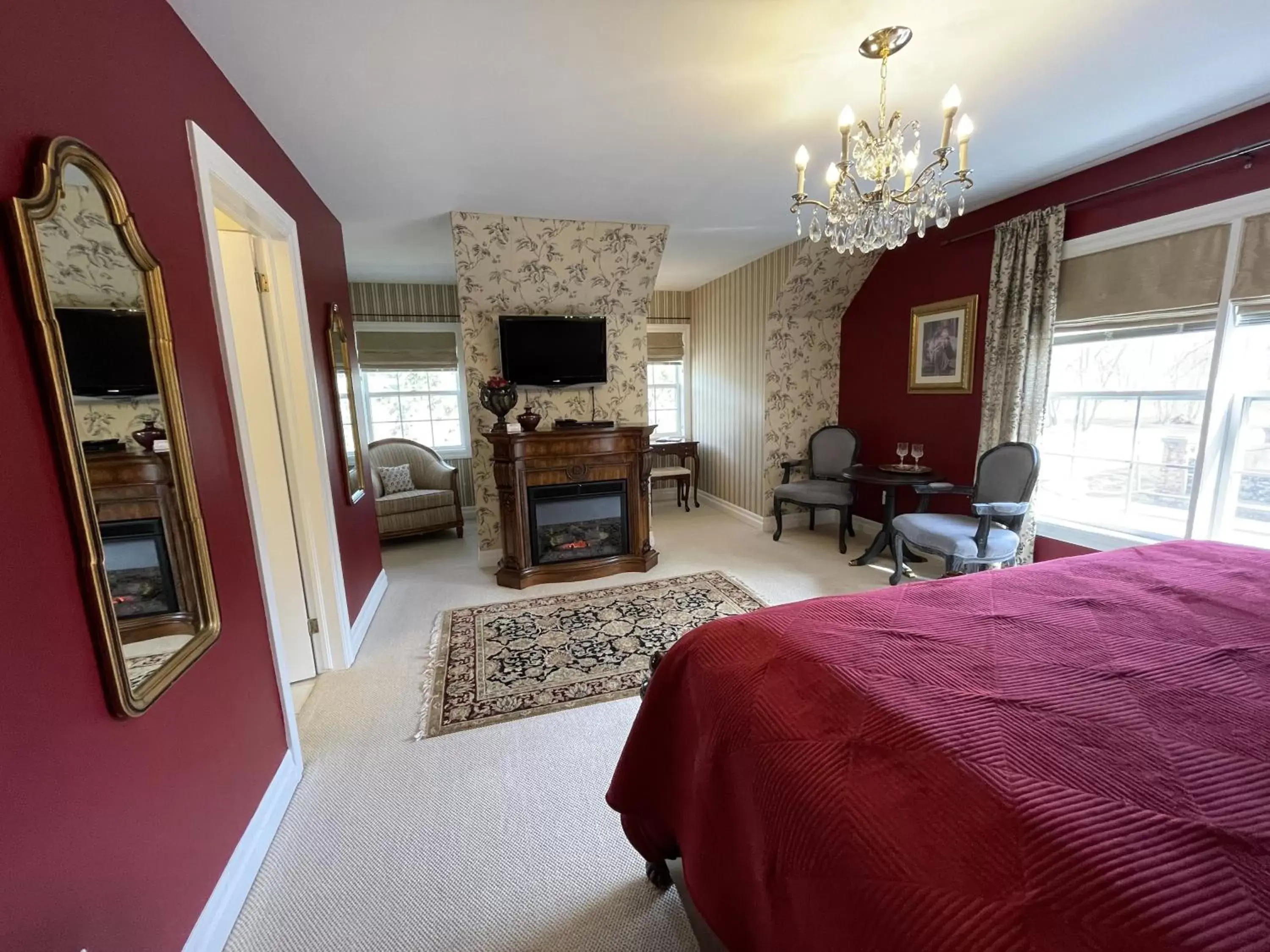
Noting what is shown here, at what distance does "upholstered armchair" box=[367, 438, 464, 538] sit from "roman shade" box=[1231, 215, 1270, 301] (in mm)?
5040

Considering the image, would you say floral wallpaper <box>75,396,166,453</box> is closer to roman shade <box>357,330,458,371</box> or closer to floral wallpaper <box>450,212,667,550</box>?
floral wallpaper <box>450,212,667,550</box>

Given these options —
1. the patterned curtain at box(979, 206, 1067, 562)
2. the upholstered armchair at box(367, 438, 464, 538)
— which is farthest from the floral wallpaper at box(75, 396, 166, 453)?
the patterned curtain at box(979, 206, 1067, 562)

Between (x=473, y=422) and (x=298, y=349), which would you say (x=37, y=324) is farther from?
(x=473, y=422)

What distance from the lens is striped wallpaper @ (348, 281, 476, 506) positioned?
4781 mm

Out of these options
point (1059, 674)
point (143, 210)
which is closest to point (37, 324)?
point (143, 210)

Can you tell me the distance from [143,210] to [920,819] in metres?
2.01

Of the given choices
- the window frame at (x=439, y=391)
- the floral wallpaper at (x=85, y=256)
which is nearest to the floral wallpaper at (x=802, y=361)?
the window frame at (x=439, y=391)

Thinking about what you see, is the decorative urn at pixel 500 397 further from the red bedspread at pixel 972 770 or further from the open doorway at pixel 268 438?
the red bedspread at pixel 972 770

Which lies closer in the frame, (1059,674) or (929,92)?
(1059,674)

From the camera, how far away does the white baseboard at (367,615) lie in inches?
102

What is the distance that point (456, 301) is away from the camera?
5074 millimetres

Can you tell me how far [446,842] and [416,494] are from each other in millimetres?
3346

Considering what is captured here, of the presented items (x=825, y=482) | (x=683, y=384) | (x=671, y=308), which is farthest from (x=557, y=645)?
(x=671, y=308)

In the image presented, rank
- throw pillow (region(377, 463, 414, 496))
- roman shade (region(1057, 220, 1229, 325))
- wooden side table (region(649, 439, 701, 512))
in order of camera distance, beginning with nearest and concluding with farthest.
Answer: roman shade (region(1057, 220, 1229, 325))
throw pillow (region(377, 463, 414, 496))
wooden side table (region(649, 439, 701, 512))
